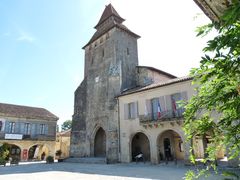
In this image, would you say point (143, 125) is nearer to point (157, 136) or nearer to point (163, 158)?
point (157, 136)

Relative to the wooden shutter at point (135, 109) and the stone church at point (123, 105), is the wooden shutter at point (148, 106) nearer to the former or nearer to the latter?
the stone church at point (123, 105)

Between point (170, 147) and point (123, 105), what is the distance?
6044 millimetres

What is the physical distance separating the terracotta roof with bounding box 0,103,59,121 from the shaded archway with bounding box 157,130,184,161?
1944 centimetres

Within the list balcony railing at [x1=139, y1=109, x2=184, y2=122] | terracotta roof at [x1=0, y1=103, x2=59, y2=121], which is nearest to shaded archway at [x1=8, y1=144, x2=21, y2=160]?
terracotta roof at [x1=0, y1=103, x2=59, y2=121]

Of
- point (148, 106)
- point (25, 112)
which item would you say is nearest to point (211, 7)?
point (148, 106)

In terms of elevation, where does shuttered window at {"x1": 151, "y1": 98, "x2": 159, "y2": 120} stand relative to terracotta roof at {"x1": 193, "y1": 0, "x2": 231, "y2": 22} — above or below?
above

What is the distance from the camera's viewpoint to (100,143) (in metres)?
25.0

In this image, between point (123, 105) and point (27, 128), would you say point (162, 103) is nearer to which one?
point (123, 105)

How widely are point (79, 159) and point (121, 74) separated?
35.6 feet

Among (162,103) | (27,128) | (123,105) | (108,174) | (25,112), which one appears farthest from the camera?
(25,112)

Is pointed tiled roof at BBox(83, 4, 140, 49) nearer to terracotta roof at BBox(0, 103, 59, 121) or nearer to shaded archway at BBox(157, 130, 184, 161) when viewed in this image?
terracotta roof at BBox(0, 103, 59, 121)

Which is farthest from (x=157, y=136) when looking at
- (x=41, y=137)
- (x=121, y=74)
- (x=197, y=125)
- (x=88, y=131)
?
(x=41, y=137)

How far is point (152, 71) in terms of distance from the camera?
23969mm

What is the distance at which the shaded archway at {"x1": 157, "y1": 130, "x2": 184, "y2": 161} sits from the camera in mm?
19531
